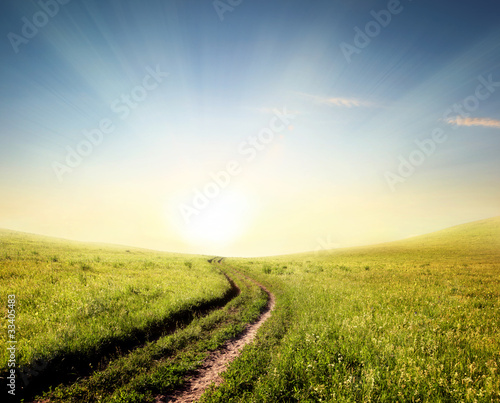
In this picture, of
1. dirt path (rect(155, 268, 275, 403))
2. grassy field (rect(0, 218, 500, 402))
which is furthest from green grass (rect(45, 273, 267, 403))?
dirt path (rect(155, 268, 275, 403))

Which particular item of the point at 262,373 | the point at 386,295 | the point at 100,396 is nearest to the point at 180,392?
the point at 100,396

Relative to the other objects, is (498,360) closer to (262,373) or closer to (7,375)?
(262,373)

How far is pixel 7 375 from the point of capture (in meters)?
5.58

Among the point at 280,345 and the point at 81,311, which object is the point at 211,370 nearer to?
the point at 280,345

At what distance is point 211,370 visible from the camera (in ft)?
21.7

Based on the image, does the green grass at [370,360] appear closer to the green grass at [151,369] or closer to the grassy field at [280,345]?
the grassy field at [280,345]

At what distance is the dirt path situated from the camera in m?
5.45

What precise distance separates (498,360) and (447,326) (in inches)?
113

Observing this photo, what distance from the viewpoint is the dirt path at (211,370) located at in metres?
5.45

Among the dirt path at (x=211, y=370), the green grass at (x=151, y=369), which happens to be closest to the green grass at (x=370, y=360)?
the dirt path at (x=211, y=370)

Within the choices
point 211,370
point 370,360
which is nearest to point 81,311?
point 211,370

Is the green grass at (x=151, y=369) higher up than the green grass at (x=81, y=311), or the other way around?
the green grass at (x=81, y=311)

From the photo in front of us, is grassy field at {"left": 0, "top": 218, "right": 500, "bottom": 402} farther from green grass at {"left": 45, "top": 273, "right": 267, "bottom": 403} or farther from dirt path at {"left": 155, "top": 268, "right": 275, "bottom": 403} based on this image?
dirt path at {"left": 155, "top": 268, "right": 275, "bottom": 403}

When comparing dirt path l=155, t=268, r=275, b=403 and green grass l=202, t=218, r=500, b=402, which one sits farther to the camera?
dirt path l=155, t=268, r=275, b=403
